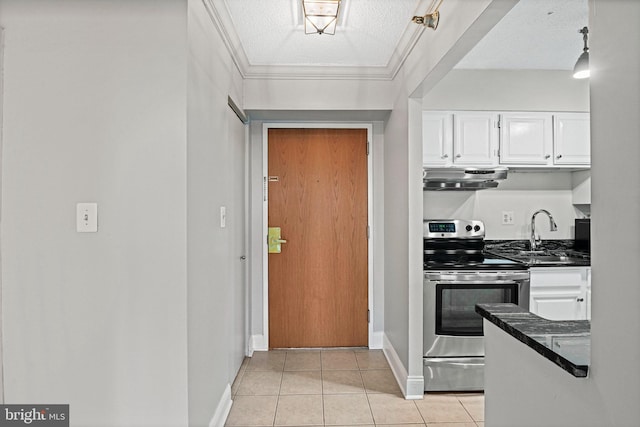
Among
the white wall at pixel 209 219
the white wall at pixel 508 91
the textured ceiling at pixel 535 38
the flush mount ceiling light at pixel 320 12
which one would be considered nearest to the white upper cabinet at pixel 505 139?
the white wall at pixel 508 91

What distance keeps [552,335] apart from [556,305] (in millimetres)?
2050

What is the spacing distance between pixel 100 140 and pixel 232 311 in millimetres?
1579

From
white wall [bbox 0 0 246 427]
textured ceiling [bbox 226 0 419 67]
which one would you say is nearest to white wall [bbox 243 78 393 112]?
textured ceiling [bbox 226 0 419 67]

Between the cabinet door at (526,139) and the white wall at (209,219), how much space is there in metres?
2.07

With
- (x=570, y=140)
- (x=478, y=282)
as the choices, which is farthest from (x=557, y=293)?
(x=570, y=140)

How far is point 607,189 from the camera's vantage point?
859 mm

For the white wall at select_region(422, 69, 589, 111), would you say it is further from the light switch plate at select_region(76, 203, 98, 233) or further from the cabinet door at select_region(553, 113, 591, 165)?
the light switch plate at select_region(76, 203, 98, 233)

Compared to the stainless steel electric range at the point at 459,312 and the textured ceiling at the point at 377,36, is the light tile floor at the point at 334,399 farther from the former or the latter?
the textured ceiling at the point at 377,36

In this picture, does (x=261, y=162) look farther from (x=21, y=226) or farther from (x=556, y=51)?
(x=556, y=51)

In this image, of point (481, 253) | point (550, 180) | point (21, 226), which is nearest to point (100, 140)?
point (21, 226)

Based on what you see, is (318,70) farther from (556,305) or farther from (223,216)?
(556,305)

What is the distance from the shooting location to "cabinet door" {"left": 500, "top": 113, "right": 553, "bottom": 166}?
3111 millimetres

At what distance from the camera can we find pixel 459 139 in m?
3.09

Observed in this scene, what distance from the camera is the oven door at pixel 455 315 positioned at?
112 inches
